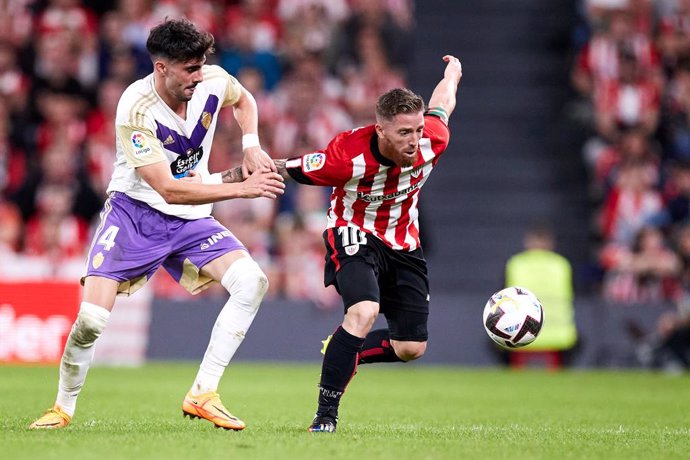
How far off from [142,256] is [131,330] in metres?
8.21

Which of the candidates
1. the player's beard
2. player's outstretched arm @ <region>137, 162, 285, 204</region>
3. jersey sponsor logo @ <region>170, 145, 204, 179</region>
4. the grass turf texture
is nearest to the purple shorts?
jersey sponsor logo @ <region>170, 145, 204, 179</region>

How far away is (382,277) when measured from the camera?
7.79 m

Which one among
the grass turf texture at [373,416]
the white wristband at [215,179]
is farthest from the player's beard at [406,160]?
the grass turf texture at [373,416]

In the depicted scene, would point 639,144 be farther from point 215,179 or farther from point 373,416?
Result: point 215,179

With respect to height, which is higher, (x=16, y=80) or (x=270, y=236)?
(x=16, y=80)

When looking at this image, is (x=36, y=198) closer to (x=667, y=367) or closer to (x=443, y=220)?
(x=443, y=220)

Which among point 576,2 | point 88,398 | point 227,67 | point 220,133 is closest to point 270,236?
point 220,133

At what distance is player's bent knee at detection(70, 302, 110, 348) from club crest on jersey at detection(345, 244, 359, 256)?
1523 millimetres

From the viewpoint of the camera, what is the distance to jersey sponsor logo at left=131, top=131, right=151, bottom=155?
7.01m

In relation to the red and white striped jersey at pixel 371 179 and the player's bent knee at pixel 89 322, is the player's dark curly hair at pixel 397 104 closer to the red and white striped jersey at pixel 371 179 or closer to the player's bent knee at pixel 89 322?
the red and white striped jersey at pixel 371 179

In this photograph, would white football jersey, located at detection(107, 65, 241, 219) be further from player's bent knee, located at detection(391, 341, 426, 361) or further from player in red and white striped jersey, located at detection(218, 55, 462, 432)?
player's bent knee, located at detection(391, 341, 426, 361)

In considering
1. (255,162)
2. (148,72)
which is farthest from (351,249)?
(148,72)

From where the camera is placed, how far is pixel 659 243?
15781 millimetres

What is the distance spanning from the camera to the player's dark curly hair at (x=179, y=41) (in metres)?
6.89
